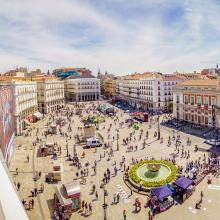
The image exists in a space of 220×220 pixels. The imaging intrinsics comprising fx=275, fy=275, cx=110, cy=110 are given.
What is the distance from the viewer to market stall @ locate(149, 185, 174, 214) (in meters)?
25.9

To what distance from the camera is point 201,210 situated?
2566 cm

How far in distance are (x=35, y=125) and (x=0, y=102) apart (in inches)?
1417

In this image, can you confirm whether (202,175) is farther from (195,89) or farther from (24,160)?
(195,89)

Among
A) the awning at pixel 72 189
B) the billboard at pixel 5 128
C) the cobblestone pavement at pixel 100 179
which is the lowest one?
the cobblestone pavement at pixel 100 179

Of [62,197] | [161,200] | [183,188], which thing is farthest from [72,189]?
[183,188]

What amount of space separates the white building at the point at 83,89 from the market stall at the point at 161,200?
107 meters

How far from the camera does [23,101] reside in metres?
68.2

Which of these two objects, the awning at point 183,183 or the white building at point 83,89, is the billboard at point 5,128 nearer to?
the awning at point 183,183

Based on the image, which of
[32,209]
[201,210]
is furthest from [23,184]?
[201,210]

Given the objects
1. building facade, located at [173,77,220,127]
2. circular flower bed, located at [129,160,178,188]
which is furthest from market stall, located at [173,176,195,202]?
building facade, located at [173,77,220,127]

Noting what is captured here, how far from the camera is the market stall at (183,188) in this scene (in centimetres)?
2778

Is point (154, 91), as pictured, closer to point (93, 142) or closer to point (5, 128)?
point (93, 142)

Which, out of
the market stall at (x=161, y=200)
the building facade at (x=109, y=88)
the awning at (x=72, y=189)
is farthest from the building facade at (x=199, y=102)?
the building facade at (x=109, y=88)

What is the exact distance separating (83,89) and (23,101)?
6573 centimetres
